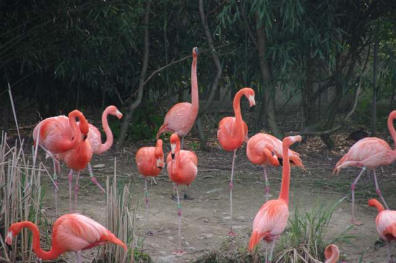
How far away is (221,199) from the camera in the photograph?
6422 mm

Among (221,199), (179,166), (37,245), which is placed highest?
(179,166)

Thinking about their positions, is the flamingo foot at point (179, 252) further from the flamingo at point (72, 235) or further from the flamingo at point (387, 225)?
the flamingo at point (387, 225)

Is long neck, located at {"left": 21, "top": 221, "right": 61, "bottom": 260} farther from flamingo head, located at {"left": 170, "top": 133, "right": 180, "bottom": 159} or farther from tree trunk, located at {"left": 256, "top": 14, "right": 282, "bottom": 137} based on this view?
tree trunk, located at {"left": 256, "top": 14, "right": 282, "bottom": 137}

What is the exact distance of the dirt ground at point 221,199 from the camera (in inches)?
198

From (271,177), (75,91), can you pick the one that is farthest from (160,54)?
(271,177)

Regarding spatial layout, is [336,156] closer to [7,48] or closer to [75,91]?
[75,91]

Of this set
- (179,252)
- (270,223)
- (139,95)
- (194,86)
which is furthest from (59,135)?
(139,95)

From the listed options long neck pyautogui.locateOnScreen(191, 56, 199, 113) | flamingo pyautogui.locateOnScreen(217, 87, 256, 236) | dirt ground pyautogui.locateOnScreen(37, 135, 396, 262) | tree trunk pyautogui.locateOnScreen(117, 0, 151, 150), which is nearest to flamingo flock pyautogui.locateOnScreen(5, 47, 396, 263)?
flamingo pyautogui.locateOnScreen(217, 87, 256, 236)

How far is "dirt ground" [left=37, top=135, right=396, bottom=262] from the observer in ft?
16.5

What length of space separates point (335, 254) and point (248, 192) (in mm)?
2970

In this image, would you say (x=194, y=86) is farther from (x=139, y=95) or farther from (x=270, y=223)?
(x=270, y=223)

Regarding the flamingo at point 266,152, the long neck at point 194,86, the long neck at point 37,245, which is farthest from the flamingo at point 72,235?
the long neck at point 194,86

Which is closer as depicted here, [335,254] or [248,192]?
[335,254]

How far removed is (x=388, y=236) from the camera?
4.41 meters
